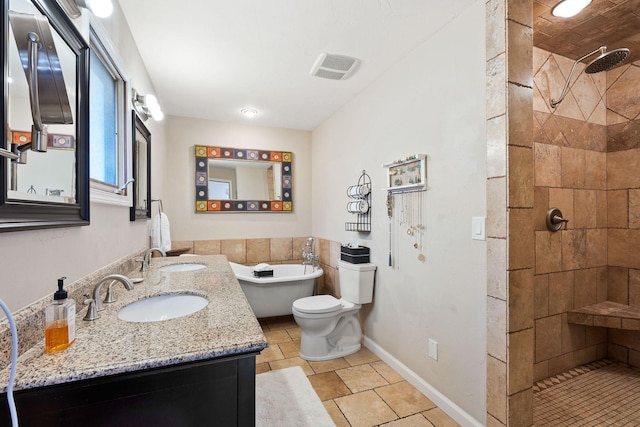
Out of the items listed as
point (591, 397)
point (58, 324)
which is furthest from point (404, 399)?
point (58, 324)

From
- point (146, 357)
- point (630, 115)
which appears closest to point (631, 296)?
point (630, 115)

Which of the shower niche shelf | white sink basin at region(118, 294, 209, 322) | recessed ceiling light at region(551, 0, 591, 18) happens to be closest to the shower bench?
the shower niche shelf

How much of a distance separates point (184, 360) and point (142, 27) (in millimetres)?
2134

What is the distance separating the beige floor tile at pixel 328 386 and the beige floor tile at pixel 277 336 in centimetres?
78

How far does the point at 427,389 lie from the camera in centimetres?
209

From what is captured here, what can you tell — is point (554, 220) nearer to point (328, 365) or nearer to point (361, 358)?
point (361, 358)

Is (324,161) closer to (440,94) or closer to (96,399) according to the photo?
(440,94)

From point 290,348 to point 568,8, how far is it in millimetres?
3228

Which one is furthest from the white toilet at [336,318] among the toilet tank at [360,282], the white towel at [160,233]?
the white towel at [160,233]

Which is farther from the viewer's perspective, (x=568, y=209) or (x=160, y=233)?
(x=160, y=233)

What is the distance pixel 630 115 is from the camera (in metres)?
2.45

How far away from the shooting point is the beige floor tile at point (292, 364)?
2.49 m

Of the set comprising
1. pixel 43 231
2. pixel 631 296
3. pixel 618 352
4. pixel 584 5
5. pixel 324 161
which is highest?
pixel 584 5

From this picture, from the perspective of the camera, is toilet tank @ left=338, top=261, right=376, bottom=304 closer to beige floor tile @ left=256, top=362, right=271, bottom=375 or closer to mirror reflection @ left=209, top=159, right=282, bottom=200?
beige floor tile @ left=256, top=362, right=271, bottom=375
